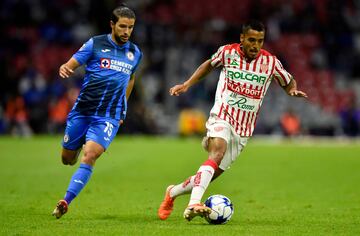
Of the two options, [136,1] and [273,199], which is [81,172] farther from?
[136,1]

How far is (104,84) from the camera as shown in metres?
10.9

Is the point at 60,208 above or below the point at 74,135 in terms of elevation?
below

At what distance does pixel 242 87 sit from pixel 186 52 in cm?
2910

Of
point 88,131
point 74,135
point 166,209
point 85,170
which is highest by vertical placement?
point 88,131

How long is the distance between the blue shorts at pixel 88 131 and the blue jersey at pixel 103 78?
9 cm

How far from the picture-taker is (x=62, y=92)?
3772 cm

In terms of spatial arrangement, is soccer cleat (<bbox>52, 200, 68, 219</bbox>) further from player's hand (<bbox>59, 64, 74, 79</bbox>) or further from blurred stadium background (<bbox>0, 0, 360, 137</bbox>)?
blurred stadium background (<bbox>0, 0, 360, 137</bbox>)

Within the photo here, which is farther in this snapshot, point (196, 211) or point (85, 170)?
point (85, 170)

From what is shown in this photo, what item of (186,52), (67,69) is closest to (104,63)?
(67,69)

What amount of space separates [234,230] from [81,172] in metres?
2.23

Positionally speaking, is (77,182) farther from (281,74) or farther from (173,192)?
(281,74)

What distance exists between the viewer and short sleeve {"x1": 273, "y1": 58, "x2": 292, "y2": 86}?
1070 cm

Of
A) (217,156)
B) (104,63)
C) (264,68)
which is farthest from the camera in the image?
(104,63)

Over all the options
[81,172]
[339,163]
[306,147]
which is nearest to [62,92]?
[306,147]
